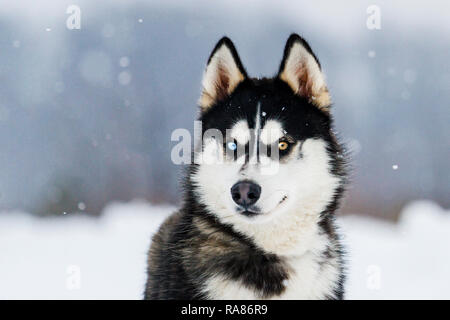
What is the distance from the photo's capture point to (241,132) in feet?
9.84

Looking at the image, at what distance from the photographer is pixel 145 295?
3.40 metres

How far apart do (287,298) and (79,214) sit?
5.35m

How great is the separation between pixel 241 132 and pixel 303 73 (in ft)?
2.07

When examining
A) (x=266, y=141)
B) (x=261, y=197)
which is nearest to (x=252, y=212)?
(x=261, y=197)

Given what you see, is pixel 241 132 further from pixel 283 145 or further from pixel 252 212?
pixel 252 212

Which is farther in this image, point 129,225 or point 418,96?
point 418,96

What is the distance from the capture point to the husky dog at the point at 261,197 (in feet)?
9.13

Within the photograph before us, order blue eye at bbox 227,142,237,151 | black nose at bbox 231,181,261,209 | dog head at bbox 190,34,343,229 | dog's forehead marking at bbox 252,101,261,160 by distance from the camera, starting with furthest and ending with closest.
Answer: blue eye at bbox 227,142,237,151 → dog's forehead marking at bbox 252,101,261,160 → dog head at bbox 190,34,343,229 → black nose at bbox 231,181,261,209

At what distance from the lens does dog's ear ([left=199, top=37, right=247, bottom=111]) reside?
3129 mm

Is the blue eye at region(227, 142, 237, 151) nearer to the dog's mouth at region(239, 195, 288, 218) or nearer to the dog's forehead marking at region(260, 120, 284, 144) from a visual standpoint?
the dog's forehead marking at region(260, 120, 284, 144)

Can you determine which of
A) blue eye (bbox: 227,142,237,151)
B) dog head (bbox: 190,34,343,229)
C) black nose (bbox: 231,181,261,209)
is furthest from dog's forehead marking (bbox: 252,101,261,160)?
black nose (bbox: 231,181,261,209)

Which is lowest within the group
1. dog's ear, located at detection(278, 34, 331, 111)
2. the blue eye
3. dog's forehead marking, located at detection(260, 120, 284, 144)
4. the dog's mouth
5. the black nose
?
the dog's mouth

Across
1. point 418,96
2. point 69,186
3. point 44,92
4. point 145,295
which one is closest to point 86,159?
point 69,186
